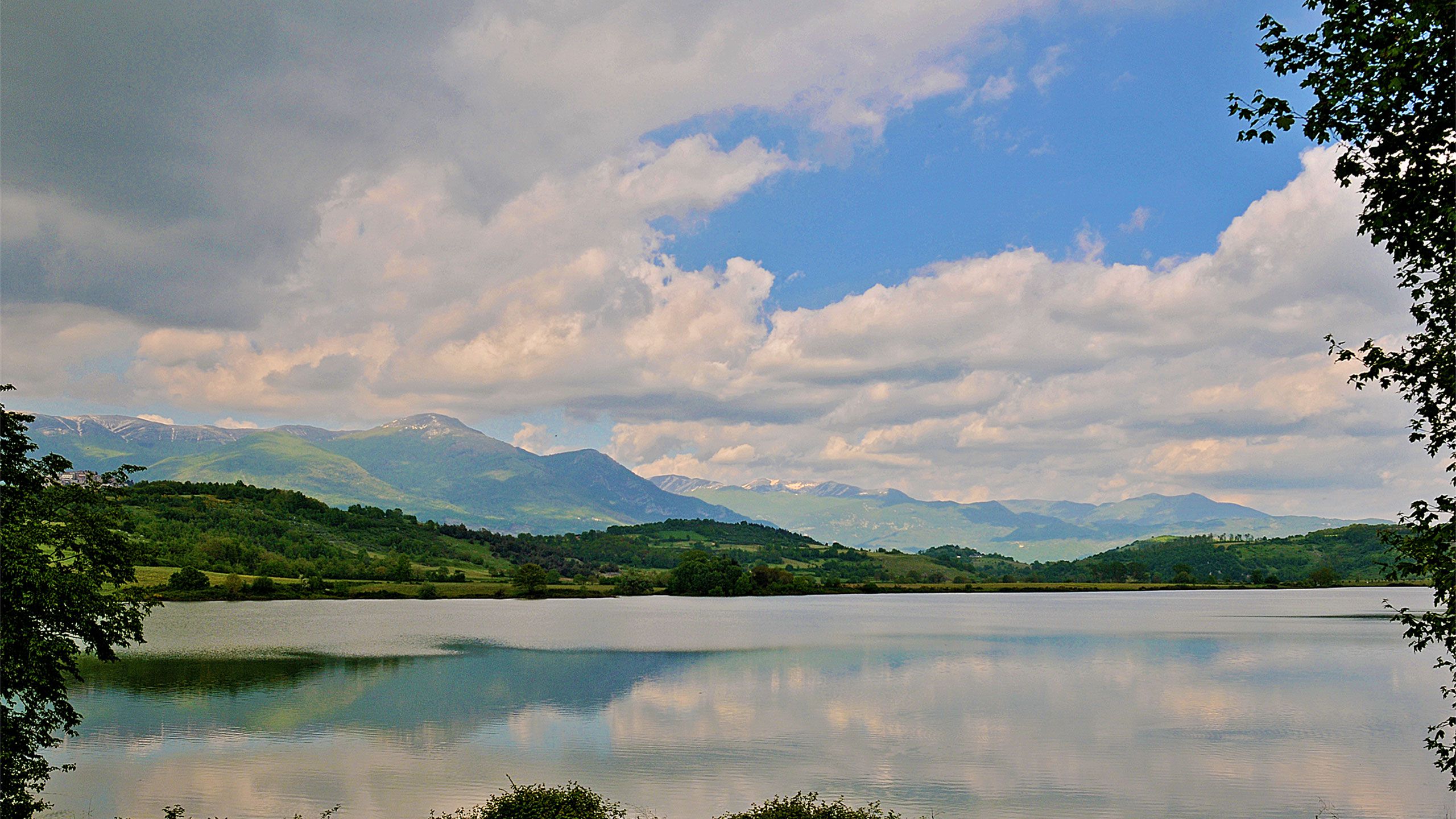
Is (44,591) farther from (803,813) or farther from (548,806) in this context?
(803,813)

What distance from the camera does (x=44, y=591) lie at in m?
20.9

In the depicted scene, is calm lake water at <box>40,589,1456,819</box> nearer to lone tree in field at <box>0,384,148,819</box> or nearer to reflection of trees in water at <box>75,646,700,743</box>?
reflection of trees in water at <box>75,646,700,743</box>

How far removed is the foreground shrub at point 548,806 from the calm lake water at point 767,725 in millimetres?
6998

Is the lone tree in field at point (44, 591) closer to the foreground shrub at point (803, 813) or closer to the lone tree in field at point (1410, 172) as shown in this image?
the foreground shrub at point (803, 813)

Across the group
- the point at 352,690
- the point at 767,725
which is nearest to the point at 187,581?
the point at 352,690

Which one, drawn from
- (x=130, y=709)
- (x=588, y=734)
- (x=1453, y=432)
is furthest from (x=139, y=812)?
(x=1453, y=432)

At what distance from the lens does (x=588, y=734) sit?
1674 inches

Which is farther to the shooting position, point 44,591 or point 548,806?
point 548,806

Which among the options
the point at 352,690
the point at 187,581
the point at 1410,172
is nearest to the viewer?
the point at 1410,172

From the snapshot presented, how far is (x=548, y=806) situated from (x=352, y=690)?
39.8 m

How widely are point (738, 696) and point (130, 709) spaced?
32847 millimetres

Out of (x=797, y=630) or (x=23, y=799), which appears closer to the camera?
(x=23, y=799)

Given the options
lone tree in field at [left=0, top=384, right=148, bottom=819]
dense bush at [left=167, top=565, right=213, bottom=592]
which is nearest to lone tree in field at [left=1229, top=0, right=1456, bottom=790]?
lone tree in field at [left=0, top=384, right=148, bottom=819]

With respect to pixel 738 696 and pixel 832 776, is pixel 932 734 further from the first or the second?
pixel 738 696
